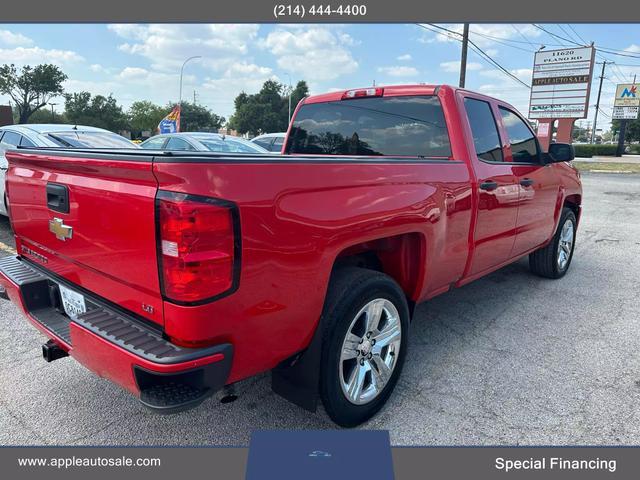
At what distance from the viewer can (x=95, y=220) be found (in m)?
2.11

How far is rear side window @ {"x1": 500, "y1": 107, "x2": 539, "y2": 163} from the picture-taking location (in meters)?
4.10

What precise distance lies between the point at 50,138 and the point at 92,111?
7654 centimetres

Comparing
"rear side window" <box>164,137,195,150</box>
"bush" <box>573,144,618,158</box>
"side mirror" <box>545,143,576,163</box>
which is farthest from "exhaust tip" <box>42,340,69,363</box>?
"bush" <box>573,144,618,158</box>

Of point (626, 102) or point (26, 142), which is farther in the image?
point (626, 102)

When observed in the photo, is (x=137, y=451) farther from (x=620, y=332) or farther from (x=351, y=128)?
(x=620, y=332)

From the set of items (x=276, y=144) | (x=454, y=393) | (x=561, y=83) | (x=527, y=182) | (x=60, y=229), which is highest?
(x=561, y=83)

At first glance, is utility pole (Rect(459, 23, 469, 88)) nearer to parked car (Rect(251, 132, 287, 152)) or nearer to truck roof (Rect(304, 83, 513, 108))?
parked car (Rect(251, 132, 287, 152))

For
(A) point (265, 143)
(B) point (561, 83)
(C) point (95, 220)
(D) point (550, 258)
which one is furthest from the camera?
(B) point (561, 83)

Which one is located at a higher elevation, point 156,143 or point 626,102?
point 626,102

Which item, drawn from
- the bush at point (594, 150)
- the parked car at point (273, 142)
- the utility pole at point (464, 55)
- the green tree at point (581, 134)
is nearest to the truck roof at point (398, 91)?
the parked car at point (273, 142)

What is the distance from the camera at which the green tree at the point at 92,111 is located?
71625mm

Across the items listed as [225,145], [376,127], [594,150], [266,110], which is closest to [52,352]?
[376,127]

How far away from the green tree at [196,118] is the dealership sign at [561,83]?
202ft

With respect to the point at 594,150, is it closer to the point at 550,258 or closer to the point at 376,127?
the point at 550,258
